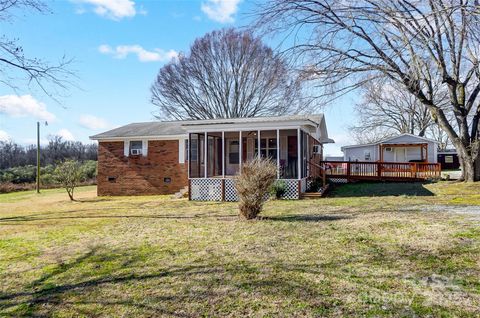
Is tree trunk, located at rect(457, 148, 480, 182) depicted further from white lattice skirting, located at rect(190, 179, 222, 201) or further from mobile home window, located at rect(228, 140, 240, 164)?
white lattice skirting, located at rect(190, 179, 222, 201)

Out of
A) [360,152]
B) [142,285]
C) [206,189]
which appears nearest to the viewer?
[142,285]

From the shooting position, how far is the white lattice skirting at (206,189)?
13.9 m

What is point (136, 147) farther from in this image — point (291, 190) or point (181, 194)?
point (291, 190)

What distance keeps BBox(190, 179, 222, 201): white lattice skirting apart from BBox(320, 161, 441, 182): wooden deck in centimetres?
670

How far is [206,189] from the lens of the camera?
14078 mm

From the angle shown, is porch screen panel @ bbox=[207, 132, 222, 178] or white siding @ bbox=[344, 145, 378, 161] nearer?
porch screen panel @ bbox=[207, 132, 222, 178]

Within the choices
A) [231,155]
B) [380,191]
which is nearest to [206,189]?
[231,155]

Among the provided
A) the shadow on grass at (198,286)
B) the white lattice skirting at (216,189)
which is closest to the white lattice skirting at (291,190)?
the white lattice skirting at (216,189)

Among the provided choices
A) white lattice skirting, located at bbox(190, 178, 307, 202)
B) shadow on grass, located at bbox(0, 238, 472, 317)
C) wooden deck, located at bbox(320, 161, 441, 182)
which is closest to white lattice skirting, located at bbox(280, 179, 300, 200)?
white lattice skirting, located at bbox(190, 178, 307, 202)

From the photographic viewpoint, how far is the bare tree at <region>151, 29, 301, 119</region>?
26875 millimetres

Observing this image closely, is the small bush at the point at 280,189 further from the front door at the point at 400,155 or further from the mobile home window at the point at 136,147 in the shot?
the front door at the point at 400,155

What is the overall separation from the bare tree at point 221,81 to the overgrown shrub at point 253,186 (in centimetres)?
1789

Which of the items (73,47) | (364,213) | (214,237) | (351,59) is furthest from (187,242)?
(351,59)

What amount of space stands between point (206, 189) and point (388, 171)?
413 inches
